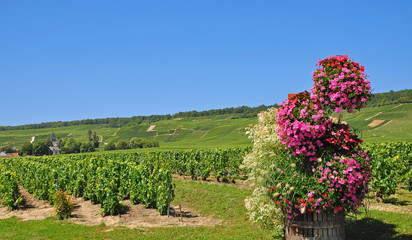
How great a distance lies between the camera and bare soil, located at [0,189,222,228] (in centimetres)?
1381

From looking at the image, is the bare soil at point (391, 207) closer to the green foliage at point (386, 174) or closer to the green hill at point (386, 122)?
the green foliage at point (386, 174)

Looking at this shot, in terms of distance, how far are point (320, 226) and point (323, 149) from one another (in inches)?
67.2

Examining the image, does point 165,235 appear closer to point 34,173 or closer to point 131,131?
point 34,173

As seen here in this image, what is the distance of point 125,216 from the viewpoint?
591 inches

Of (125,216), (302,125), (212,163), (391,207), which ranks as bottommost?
(125,216)

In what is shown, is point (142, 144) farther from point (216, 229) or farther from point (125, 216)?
point (216, 229)

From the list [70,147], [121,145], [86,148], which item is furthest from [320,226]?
[70,147]

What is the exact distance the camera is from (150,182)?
15930 millimetres

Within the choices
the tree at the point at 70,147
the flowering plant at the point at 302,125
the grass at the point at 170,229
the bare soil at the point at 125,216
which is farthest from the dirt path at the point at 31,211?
the tree at the point at 70,147

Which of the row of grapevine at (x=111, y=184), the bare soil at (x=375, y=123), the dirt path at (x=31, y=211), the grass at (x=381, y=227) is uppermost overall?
the bare soil at (x=375, y=123)

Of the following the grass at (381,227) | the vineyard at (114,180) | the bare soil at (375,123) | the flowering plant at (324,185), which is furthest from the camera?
the bare soil at (375,123)

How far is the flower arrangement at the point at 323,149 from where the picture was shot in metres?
7.48

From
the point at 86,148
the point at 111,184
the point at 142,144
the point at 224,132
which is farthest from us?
the point at 224,132

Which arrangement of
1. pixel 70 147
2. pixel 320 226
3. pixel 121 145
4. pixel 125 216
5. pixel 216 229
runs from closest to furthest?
1. pixel 320 226
2. pixel 216 229
3. pixel 125 216
4. pixel 121 145
5. pixel 70 147
